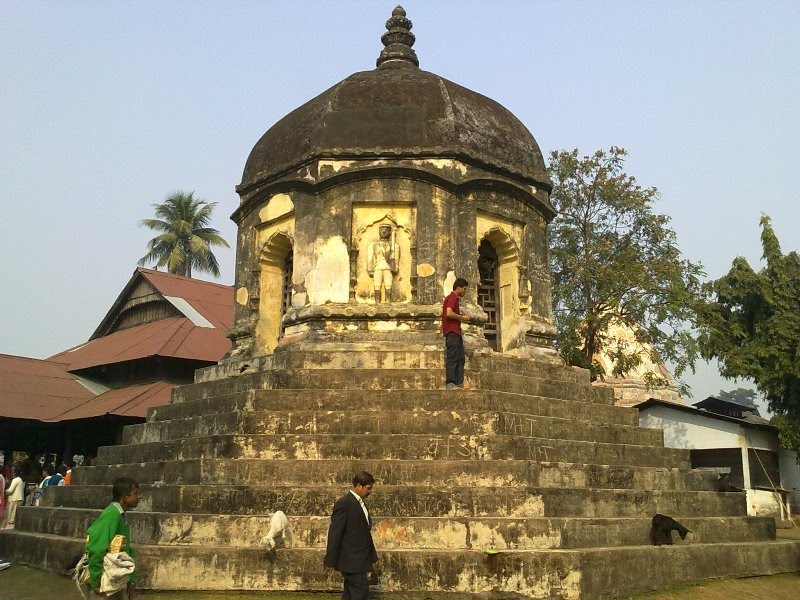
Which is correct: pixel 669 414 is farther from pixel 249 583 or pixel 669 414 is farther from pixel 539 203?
pixel 249 583

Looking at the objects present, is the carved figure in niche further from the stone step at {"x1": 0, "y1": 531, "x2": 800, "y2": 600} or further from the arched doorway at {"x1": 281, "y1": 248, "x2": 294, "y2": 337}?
the stone step at {"x1": 0, "y1": 531, "x2": 800, "y2": 600}

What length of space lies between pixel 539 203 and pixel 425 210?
7.08ft

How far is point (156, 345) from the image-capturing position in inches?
714

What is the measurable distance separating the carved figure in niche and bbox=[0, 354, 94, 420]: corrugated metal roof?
10101 mm

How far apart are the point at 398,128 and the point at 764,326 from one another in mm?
12907

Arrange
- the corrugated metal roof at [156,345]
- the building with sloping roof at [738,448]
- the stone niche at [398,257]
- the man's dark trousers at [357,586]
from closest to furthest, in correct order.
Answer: the man's dark trousers at [357,586] < the stone niche at [398,257] < the corrugated metal roof at [156,345] < the building with sloping roof at [738,448]

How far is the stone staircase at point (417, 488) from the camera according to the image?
6695 millimetres

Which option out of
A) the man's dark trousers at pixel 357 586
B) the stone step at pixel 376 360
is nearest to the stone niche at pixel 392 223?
the stone step at pixel 376 360

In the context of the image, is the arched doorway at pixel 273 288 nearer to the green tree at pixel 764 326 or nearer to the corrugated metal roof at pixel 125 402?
the corrugated metal roof at pixel 125 402

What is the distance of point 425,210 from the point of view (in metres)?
10.4

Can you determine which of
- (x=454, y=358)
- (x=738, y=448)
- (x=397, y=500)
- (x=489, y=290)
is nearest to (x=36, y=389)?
(x=489, y=290)

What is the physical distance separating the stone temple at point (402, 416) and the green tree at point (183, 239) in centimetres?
2304

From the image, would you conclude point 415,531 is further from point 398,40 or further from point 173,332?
point 173,332

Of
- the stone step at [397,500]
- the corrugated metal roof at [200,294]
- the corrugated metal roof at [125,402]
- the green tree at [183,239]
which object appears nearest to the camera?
the stone step at [397,500]
